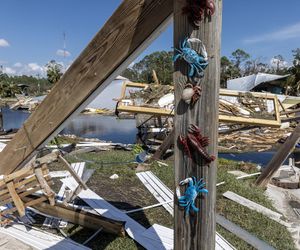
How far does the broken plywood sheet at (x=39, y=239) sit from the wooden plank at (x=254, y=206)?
302 cm

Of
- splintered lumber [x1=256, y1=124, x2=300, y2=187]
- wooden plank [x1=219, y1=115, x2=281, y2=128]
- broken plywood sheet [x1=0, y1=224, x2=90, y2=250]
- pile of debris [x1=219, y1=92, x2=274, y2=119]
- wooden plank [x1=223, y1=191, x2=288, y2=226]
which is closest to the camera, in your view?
broken plywood sheet [x1=0, y1=224, x2=90, y2=250]

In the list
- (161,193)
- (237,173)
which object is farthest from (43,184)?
(237,173)

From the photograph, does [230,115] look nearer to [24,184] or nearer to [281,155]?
[281,155]

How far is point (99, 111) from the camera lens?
131 ft

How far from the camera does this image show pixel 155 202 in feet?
16.5

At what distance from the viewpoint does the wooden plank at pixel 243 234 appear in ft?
12.0

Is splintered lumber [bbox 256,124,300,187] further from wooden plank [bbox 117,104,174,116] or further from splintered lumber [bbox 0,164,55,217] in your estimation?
splintered lumber [bbox 0,164,55,217]

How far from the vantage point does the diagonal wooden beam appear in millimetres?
1457

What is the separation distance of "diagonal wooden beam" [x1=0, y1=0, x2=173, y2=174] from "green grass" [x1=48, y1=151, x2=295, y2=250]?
6.68 ft

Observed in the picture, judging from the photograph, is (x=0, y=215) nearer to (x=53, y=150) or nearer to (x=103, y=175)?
(x=53, y=150)

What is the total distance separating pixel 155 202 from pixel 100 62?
3.86m

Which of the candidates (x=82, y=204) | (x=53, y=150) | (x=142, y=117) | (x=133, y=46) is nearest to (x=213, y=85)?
(x=133, y=46)

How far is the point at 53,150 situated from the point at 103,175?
396 centimetres

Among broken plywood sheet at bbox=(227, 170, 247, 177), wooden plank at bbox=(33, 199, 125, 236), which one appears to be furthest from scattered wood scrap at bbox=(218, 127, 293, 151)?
wooden plank at bbox=(33, 199, 125, 236)
